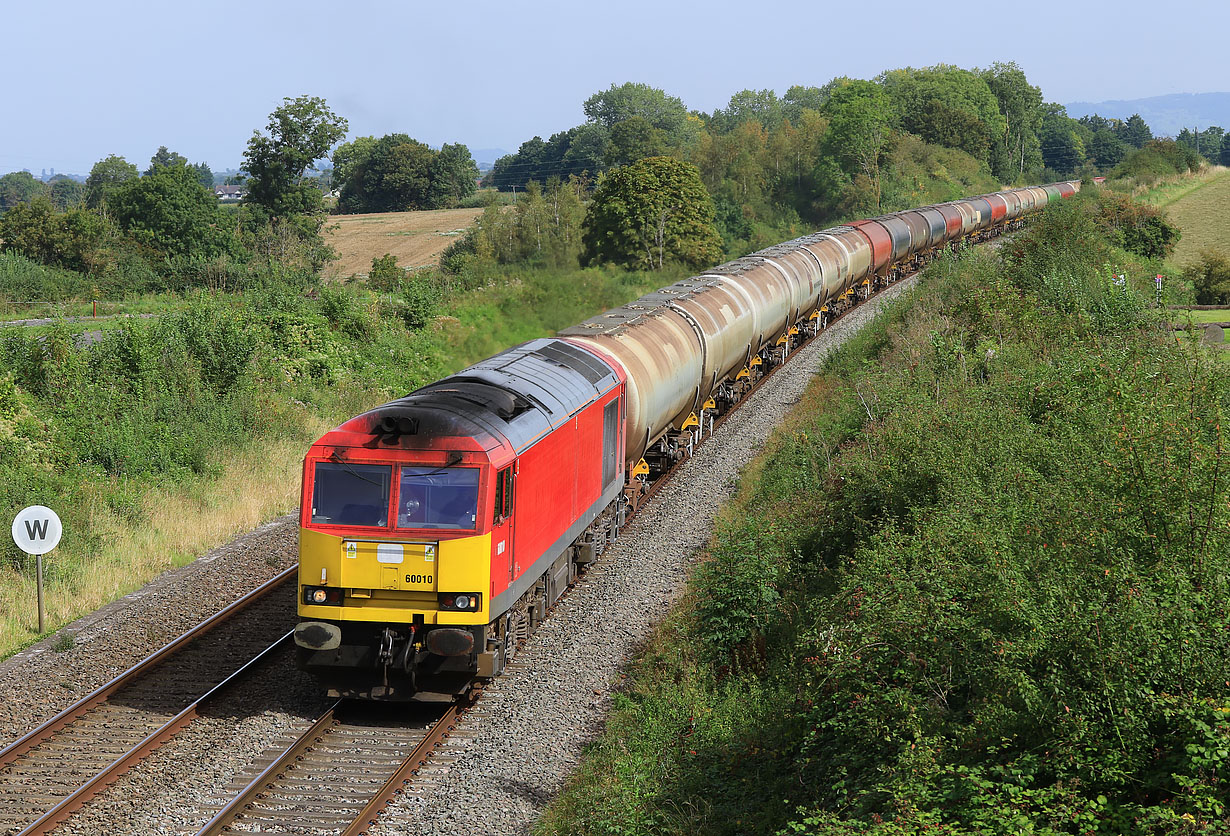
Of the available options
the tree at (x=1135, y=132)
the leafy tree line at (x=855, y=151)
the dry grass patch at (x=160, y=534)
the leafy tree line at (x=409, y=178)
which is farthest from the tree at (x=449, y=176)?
the tree at (x=1135, y=132)

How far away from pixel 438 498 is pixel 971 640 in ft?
18.9

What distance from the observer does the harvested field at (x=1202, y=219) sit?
171ft

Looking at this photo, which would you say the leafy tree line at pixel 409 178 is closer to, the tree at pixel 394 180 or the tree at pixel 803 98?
the tree at pixel 394 180

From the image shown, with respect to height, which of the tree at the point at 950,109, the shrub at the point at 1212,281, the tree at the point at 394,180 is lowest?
the shrub at the point at 1212,281

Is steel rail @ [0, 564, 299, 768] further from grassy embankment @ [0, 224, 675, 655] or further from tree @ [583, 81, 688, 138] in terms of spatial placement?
tree @ [583, 81, 688, 138]

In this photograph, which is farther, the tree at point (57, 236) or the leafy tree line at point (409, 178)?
the leafy tree line at point (409, 178)

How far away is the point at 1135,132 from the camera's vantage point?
164m

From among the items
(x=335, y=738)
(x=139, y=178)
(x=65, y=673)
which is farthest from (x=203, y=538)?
(x=139, y=178)

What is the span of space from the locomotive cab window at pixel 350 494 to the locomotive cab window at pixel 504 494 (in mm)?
1195

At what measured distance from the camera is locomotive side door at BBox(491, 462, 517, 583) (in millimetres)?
11898

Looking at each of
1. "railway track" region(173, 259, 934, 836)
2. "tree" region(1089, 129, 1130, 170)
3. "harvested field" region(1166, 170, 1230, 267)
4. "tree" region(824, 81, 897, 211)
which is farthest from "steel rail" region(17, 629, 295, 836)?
"tree" region(1089, 129, 1130, 170)

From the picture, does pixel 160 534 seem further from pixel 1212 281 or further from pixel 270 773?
pixel 1212 281

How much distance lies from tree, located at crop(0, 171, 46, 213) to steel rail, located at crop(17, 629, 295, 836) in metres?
164

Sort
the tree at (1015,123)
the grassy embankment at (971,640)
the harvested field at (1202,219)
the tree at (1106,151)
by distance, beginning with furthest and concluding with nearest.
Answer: the tree at (1106,151), the tree at (1015,123), the harvested field at (1202,219), the grassy embankment at (971,640)
